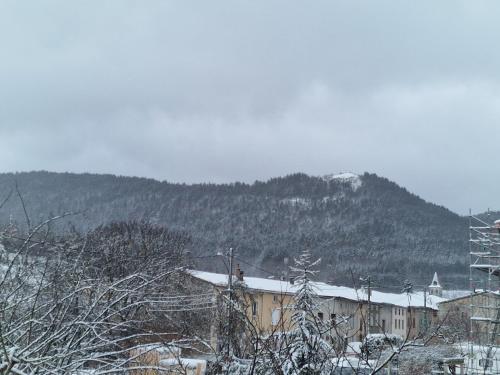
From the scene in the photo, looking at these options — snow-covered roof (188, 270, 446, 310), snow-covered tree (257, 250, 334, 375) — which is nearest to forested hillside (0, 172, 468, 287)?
snow-covered roof (188, 270, 446, 310)

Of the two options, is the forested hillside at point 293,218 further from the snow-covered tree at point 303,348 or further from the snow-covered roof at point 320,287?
the snow-covered tree at point 303,348

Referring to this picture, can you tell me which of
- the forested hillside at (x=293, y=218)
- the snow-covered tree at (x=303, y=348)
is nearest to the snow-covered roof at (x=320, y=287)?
the forested hillside at (x=293, y=218)

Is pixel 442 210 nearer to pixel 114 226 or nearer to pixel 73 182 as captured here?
pixel 73 182

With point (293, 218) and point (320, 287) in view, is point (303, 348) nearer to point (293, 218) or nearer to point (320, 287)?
point (320, 287)

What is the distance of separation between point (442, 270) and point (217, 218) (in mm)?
52281

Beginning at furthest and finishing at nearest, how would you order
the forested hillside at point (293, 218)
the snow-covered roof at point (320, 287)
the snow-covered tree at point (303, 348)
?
the forested hillside at point (293, 218) → the snow-covered roof at point (320, 287) → the snow-covered tree at point (303, 348)

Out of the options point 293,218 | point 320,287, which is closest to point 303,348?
point 320,287

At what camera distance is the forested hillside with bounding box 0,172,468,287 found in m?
106

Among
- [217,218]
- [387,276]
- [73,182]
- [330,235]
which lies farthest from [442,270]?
[73,182]

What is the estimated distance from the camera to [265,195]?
7165 inches

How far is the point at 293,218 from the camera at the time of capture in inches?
6245

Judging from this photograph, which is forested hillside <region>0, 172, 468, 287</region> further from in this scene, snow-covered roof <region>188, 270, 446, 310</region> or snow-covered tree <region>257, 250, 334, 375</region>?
snow-covered tree <region>257, 250, 334, 375</region>

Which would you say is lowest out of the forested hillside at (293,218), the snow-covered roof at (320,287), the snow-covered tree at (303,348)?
the snow-covered roof at (320,287)

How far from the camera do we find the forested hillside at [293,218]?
10568 cm
